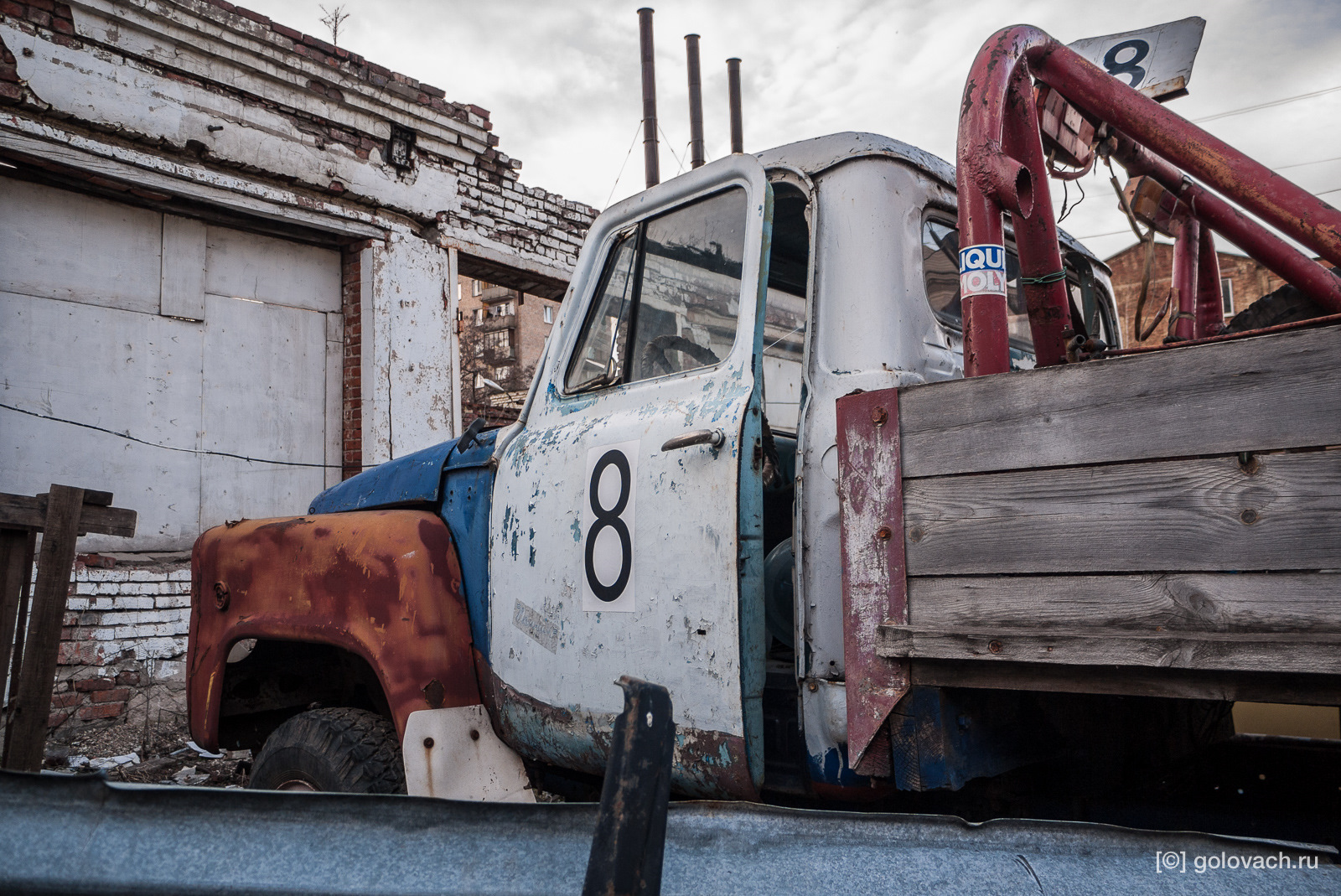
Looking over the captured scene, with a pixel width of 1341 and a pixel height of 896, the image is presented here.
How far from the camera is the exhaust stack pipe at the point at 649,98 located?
1269cm

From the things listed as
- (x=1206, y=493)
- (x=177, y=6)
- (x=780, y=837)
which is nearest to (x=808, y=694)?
(x=780, y=837)

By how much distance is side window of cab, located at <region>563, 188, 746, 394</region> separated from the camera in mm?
2225

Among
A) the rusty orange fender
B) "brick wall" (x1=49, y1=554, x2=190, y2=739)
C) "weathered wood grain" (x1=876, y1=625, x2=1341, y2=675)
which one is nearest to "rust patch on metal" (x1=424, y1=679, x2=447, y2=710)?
the rusty orange fender

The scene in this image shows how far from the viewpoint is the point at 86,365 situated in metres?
5.66

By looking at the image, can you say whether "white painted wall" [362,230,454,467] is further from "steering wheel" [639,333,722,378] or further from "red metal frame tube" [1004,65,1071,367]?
"red metal frame tube" [1004,65,1071,367]

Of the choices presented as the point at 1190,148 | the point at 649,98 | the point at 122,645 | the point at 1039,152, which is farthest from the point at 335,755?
the point at 649,98

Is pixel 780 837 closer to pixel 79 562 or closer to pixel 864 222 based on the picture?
pixel 864 222

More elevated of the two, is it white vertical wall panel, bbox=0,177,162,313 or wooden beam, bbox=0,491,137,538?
white vertical wall panel, bbox=0,177,162,313

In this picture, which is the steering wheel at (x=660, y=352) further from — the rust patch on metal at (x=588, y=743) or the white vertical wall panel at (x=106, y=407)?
the white vertical wall panel at (x=106, y=407)

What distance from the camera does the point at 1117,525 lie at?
4.27ft

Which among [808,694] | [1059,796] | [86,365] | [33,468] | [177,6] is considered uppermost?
[177,6]

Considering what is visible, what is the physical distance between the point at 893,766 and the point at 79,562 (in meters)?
5.57

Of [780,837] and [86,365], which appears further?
[86,365]

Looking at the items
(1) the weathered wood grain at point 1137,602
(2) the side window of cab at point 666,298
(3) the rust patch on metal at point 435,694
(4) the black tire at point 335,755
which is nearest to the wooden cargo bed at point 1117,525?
(1) the weathered wood grain at point 1137,602
